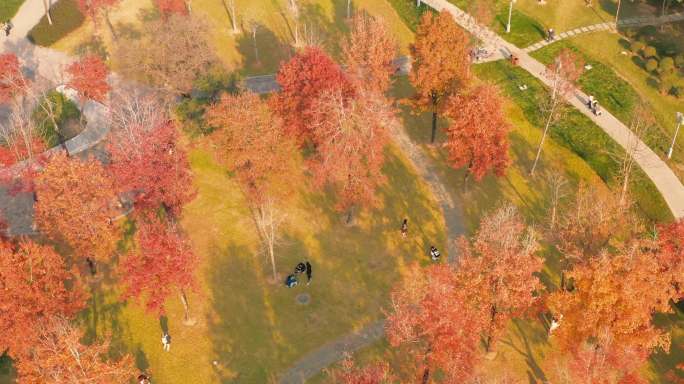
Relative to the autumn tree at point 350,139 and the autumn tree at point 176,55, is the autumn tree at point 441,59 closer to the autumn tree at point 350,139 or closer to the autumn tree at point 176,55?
the autumn tree at point 350,139

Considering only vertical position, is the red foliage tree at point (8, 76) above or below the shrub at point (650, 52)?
above

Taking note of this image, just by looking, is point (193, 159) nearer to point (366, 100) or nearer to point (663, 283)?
point (366, 100)

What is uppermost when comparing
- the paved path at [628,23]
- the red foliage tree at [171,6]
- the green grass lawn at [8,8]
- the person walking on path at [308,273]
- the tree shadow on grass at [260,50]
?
the red foliage tree at [171,6]

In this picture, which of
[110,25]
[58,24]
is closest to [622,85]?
[110,25]

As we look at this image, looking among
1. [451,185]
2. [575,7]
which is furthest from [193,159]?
[575,7]

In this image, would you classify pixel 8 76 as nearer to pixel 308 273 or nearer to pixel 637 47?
pixel 308 273

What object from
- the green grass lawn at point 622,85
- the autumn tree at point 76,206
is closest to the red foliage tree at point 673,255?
the green grass lawn at point 622,85
